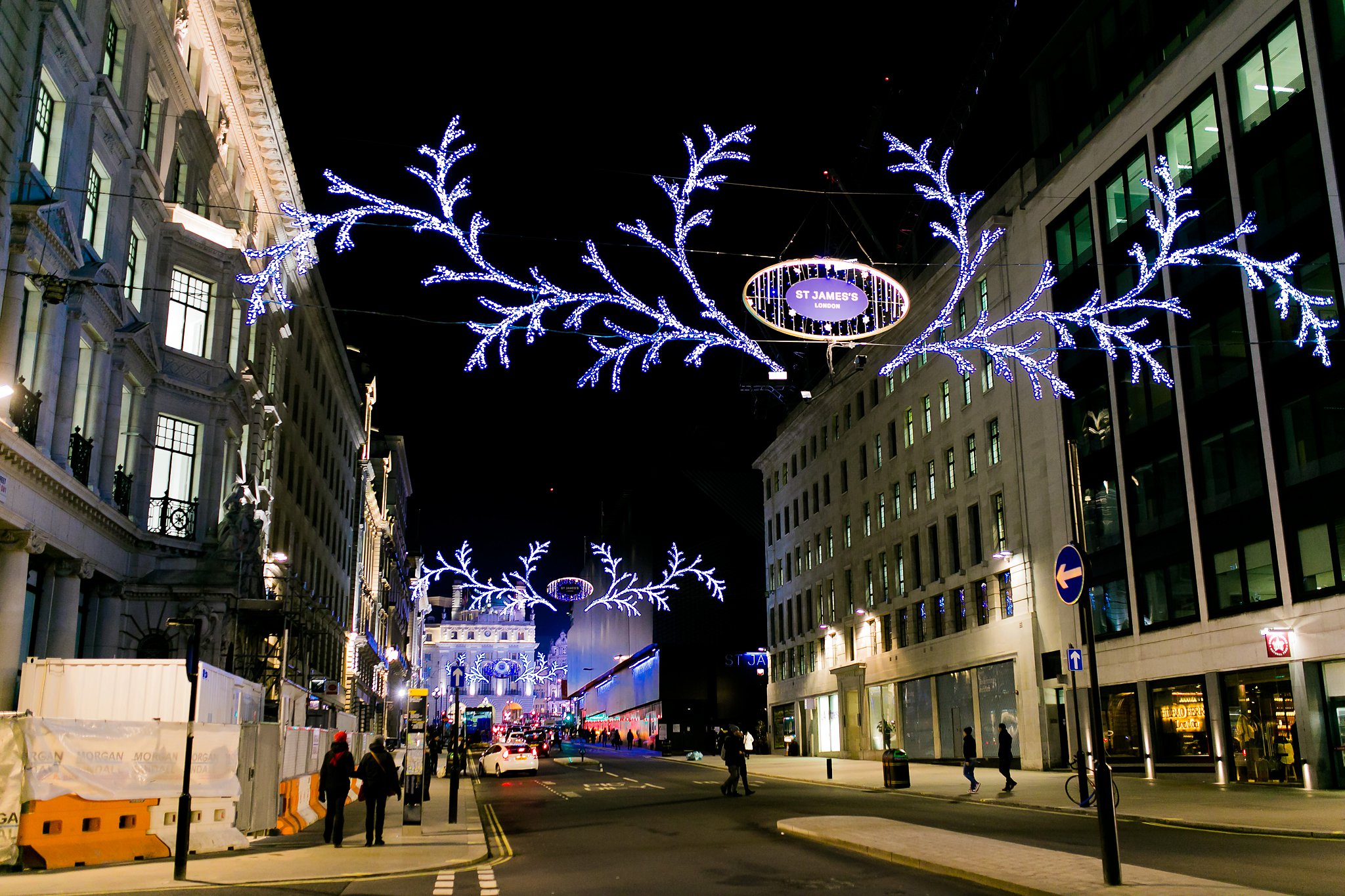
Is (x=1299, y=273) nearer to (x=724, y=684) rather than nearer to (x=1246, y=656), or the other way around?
(x=1246, y=656)

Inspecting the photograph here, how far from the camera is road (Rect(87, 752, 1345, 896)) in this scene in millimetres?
12445

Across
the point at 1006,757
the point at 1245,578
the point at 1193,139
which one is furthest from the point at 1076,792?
the point at 1193,139

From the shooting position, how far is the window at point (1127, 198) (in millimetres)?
35000

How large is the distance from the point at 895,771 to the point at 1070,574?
19.9 meters

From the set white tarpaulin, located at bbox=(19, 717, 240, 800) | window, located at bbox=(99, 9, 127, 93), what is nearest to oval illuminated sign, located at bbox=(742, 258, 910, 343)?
white tarpaulin, located at bbox=(19, 717, 240, 800)

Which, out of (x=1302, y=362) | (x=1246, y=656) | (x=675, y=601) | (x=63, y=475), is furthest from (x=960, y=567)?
(x=675, y=601)

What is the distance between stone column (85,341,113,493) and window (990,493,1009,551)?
3197cm

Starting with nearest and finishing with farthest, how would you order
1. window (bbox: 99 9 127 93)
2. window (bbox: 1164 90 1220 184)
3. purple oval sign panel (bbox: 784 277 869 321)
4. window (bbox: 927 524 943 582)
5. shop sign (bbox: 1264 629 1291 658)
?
1. purple oval sign panel (bbox: 784 277 869 321)
2. window (bbox: 99 9 127 93)
3. shop sign (bbox: 1264 629 1291 658)
4. window (bbox: 1164 90 1220 184)
5. window (bbox: 927 524 943 582)

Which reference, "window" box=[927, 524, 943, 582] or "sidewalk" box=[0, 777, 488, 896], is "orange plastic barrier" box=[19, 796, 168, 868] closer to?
"sidewalk" box=[0, 777, 488, 896]

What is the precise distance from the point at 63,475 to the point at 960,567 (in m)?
36.0

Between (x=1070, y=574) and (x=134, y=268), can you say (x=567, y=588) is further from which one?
(x=1070, y=574)

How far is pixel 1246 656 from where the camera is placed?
96.6 ft

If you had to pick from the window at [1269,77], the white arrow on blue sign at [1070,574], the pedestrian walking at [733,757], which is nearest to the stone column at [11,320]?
the white arrow on blue sign at [1070,574]

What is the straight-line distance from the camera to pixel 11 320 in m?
18.0
